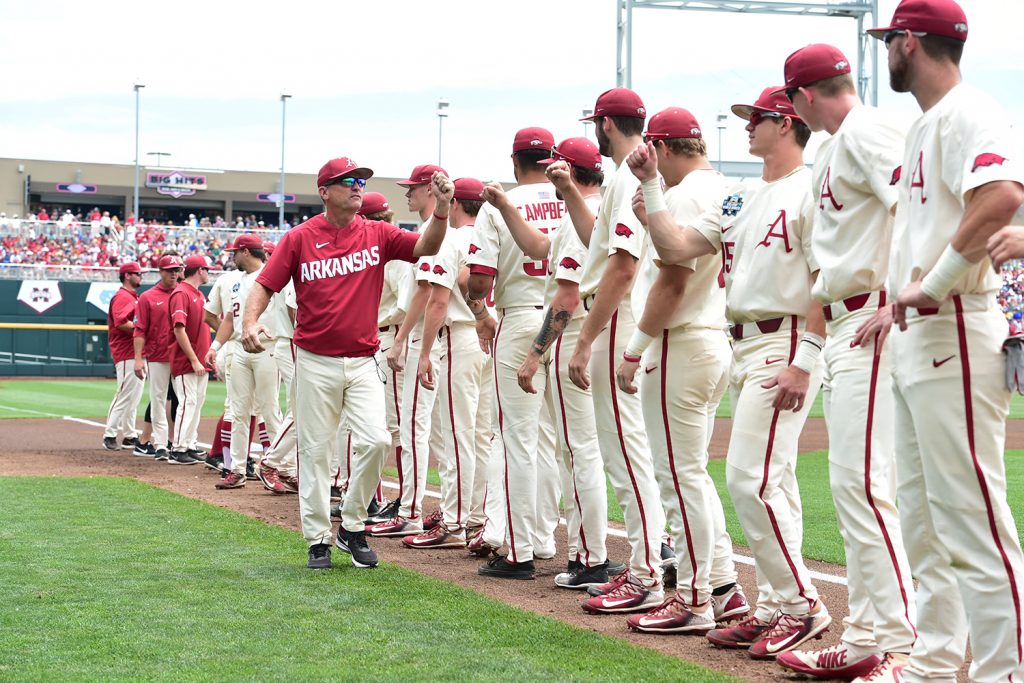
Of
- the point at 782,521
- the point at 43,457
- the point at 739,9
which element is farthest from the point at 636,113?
the point at 739,9

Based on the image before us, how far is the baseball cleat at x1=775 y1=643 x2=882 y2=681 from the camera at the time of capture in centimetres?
421

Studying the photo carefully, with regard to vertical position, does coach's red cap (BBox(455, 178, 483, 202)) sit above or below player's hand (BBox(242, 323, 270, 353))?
above

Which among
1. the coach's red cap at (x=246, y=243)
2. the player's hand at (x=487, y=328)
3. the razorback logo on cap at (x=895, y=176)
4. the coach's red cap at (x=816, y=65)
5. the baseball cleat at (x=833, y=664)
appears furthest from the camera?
the coach's red cap at (x=246, y=243)

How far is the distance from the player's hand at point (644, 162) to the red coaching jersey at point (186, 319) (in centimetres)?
869

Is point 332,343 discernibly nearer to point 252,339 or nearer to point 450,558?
point 252,339

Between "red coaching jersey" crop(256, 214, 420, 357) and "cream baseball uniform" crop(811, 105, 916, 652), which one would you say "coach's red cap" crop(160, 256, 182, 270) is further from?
"cream baseball uniform" crop(811, 105, 916, 652)

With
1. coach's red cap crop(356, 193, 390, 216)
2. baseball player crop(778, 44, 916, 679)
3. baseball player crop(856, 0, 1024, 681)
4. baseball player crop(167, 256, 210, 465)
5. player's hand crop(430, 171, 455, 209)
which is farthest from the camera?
baseball player crop(167, 256, 210, 465)

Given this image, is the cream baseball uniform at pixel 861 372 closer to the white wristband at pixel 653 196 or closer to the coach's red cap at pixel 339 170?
the white wristband at pixel 653 196

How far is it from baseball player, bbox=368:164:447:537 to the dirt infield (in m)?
0.35

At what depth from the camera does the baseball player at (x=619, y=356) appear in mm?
5461

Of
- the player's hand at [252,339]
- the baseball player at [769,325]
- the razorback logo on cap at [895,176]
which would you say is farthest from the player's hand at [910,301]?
the player's hand at [252,339]

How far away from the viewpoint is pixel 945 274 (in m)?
3.31

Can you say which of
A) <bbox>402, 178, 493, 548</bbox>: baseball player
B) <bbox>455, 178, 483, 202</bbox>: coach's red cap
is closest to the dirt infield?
<bbox>402, 178, 493, 548</bbox>: baseball player

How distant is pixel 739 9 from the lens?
71.0 feet
